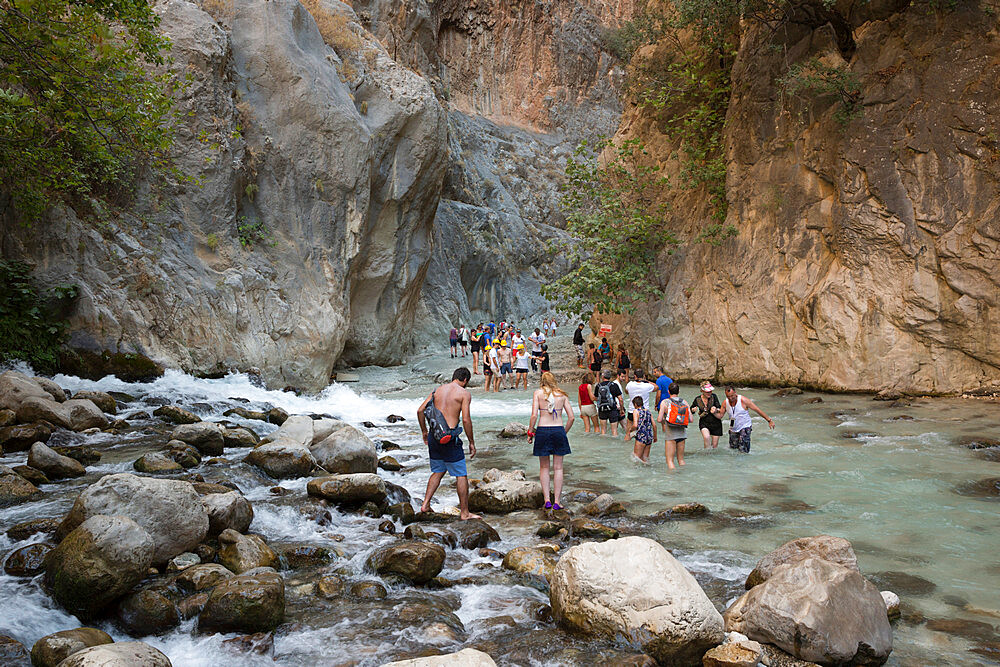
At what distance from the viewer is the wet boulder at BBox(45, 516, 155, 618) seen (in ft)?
16.6

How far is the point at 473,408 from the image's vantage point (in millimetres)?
18297

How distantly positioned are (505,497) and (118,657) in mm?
5127

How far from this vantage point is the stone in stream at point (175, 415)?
40.9ft

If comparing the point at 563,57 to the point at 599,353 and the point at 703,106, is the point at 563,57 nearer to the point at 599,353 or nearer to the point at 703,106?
the point at 703,106

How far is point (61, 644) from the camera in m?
4.35

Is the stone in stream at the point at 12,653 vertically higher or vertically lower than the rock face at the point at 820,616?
lower

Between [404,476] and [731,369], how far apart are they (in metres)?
11.4

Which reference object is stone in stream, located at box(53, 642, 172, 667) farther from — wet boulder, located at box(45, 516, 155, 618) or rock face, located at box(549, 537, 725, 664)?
rock face, located at box(549, 537, 725, 664)

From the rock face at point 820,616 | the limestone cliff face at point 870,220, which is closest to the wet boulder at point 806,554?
the rock face at point 820,616

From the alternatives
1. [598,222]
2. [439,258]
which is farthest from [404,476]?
[439,258]

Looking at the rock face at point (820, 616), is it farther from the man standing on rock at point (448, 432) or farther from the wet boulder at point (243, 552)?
the wet boulder at point (243, 552)

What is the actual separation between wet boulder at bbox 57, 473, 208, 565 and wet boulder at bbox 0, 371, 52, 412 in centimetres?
566

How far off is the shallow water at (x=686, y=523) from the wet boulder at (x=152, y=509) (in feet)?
2.57

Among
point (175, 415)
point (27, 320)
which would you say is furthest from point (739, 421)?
point (27, 320)
